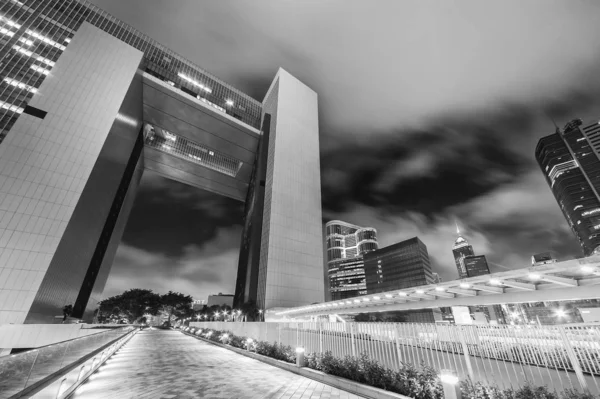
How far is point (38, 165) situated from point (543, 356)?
42330 millimetres

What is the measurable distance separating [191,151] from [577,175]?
162 m

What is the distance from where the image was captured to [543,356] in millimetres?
5633

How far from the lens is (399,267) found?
122 metres

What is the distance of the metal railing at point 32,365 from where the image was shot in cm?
402

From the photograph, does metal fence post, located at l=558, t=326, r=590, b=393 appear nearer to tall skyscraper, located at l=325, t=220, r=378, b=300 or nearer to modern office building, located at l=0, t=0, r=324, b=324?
modern office building, located at l=0, t=0, r=324, b=324

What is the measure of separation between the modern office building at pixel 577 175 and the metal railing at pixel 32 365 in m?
148

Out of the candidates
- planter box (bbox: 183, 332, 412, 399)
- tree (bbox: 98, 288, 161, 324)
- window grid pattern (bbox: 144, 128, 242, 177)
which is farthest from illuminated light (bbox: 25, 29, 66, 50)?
tree (bbox: 98, 288, 161, 324)

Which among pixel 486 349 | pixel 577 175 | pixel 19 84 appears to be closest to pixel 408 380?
pixel 486 349

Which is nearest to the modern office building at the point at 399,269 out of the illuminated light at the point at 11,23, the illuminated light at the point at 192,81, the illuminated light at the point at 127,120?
the illuminated light at the point at 192,81

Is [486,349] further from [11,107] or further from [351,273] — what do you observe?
[351,273]

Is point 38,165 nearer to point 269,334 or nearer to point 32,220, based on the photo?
point 32,220

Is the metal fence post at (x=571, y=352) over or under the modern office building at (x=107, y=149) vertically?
under

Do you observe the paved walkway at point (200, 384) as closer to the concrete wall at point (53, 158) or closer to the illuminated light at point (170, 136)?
the concrete wall at point (53, 158)

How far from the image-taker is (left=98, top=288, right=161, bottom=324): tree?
238ft
